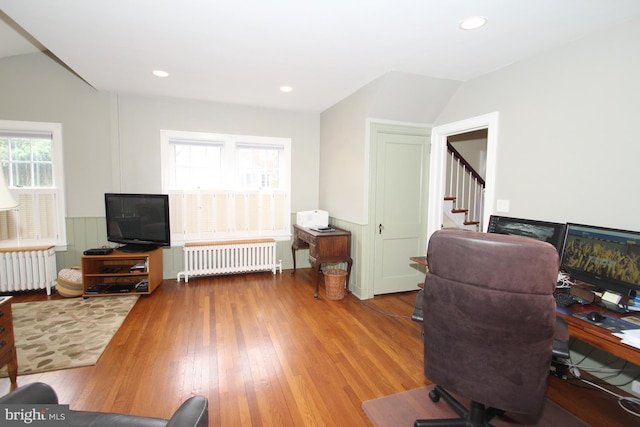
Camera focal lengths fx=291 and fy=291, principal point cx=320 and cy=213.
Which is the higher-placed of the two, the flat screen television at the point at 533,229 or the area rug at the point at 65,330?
the flat screen television at the point at 533,229

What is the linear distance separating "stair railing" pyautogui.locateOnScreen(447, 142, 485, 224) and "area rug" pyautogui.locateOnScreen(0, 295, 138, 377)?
447 cm

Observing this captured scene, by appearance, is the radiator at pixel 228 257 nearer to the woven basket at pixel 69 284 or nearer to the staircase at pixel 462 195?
the woven basket at pixel 69 284

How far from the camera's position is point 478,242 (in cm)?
121

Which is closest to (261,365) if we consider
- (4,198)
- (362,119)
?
(4,198)

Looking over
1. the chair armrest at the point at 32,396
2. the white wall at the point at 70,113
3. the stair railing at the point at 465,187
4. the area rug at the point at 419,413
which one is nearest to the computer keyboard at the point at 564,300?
the area rug at the point at 419,413

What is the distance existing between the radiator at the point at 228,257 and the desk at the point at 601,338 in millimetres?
3526

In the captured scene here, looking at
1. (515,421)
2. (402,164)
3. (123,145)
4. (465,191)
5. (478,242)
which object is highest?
(123,145)

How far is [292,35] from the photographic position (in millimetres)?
2242

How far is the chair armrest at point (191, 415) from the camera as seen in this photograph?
2.95 ft

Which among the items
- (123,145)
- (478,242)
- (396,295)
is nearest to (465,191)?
(396,295)

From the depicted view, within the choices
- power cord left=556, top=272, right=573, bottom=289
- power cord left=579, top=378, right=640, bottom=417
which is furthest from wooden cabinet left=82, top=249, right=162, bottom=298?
power cord left=579, top=378, right=640, bottom=417

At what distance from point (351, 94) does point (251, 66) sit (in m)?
1.37

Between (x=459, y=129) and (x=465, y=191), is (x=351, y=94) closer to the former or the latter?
(x=459, y=129)

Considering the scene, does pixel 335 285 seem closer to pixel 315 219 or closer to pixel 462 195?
pixel 315 219
